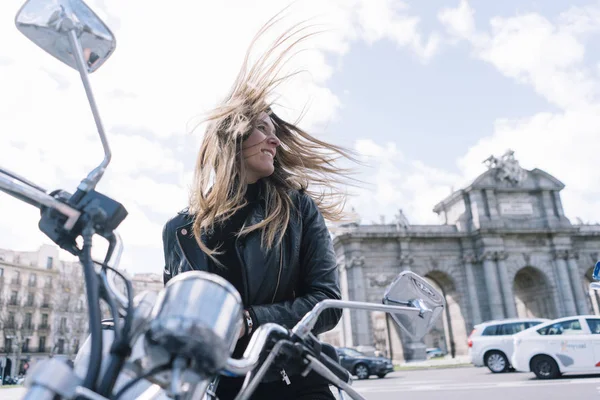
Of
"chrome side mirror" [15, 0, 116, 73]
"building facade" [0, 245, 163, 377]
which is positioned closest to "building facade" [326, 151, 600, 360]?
"building facade" [0, 245, 163, 377]

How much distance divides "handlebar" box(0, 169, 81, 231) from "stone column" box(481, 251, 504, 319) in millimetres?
32765

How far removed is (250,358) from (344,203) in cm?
177

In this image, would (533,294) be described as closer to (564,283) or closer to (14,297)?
(564,283)

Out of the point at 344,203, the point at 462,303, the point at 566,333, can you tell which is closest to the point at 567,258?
the point at 462,303

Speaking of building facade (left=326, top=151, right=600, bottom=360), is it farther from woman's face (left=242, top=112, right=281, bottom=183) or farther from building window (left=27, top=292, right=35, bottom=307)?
woman's face (left=242, top=112, right=281, bottom=183)

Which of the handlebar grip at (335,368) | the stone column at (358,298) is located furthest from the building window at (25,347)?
the handlebar grip at (335,368)

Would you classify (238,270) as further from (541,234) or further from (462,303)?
(541,234)

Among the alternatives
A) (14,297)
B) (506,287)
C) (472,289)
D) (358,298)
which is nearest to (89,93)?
(358,298)

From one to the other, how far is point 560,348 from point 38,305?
138 ft

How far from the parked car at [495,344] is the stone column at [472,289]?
15.6 m

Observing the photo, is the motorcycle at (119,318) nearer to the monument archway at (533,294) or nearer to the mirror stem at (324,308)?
the mirror stem at (324,308)

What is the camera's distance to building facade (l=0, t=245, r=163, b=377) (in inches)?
1436

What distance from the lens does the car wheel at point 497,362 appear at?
49.2 ft

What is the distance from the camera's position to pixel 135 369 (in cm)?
96
